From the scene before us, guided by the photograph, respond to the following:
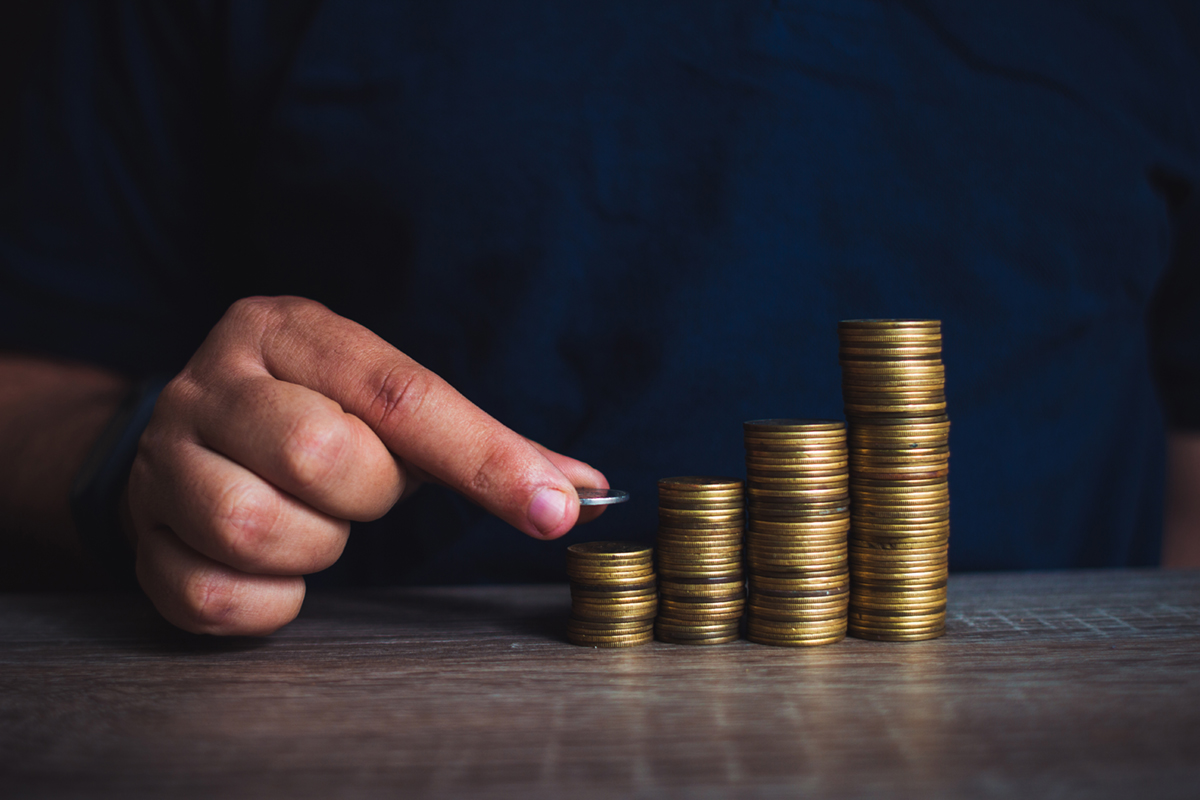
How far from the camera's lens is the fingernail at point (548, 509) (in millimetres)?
1211

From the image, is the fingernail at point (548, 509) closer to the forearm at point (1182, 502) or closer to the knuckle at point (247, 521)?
the knuckle at point (247, 521)

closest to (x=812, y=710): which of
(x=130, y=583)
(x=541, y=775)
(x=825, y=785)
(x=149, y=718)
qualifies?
(x=825, y=785)

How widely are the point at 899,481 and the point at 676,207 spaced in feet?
2.40

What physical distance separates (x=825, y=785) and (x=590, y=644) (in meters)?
0.51

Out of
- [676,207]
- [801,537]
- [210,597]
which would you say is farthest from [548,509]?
[676,207]

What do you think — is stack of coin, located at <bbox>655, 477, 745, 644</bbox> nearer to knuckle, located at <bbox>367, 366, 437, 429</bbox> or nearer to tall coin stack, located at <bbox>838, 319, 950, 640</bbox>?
tall coin stack, located at <bbox>838, 319, 950, 640</bbox>

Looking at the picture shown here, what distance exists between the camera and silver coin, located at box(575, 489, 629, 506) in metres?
1.32

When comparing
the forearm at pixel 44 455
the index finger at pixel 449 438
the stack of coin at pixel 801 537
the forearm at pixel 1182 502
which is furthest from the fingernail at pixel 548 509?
the forearm at pixel 1182 502

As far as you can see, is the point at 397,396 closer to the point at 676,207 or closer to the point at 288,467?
the point at 288,467

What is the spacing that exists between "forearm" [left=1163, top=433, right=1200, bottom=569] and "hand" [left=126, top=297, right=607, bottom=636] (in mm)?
1870

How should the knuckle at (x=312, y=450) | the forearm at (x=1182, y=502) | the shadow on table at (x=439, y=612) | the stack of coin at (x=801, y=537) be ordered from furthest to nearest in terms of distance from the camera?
1. the forearm at (x=1182, y=502)
2. the shadow on table at (x=439, y=612)
3. the stack of coin at (x=801, y=537)
4. the knuckle at (x=312, y=450)

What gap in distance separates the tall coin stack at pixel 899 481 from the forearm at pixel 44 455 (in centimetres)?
137

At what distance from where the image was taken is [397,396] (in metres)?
1.22

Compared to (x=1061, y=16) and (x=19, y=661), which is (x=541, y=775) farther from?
(x=1061, y=16)
